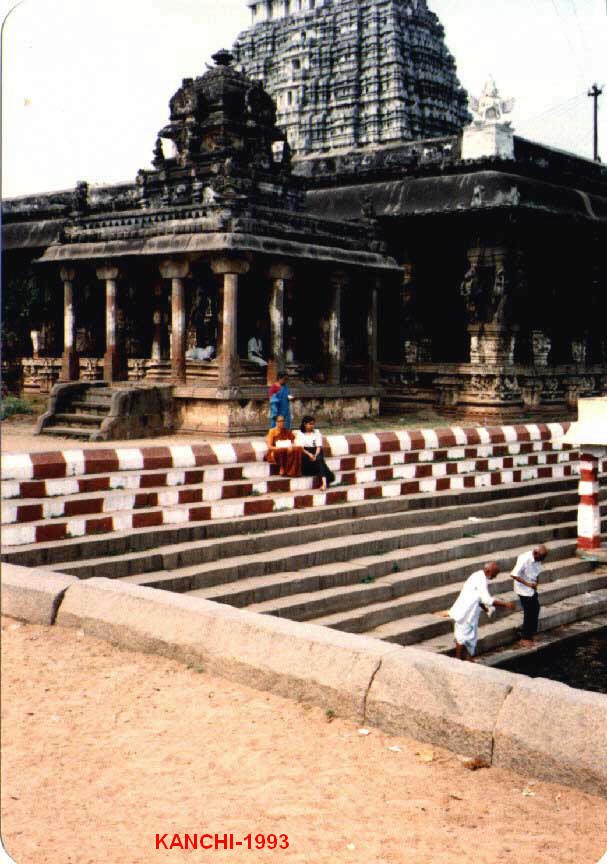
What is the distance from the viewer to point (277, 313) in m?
16.1

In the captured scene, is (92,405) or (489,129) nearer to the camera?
(92,405)

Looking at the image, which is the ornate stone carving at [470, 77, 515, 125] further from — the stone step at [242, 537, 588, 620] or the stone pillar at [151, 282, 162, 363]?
the stone step at [242, 537, 588, 620]

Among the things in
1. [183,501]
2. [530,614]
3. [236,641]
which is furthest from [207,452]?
[236,641]

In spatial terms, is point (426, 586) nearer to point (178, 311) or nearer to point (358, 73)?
point (178, 311)

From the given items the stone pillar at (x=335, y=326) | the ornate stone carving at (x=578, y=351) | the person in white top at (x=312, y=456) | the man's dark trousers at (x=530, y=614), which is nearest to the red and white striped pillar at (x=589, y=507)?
the man's dark trousers at (x=530, y=614)

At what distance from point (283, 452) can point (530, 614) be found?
3434 millimetres

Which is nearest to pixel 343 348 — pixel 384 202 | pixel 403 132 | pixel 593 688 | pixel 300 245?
pixel 384 202

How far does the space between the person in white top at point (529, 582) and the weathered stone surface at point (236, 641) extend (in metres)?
4.81

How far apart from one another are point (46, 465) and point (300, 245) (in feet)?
24.3

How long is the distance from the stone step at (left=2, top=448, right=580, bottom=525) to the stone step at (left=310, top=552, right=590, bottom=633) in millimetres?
1770

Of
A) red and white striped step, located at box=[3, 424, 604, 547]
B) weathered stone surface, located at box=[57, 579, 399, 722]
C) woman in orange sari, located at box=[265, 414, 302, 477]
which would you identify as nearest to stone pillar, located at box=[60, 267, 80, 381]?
red and white striped step, located at box=[3, 424, 604, 547]

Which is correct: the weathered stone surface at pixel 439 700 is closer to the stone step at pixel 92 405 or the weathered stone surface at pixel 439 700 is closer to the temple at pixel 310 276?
the temple at pixel 310 276

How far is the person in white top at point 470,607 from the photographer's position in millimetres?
8914

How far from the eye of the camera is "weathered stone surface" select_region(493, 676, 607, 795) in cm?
456
